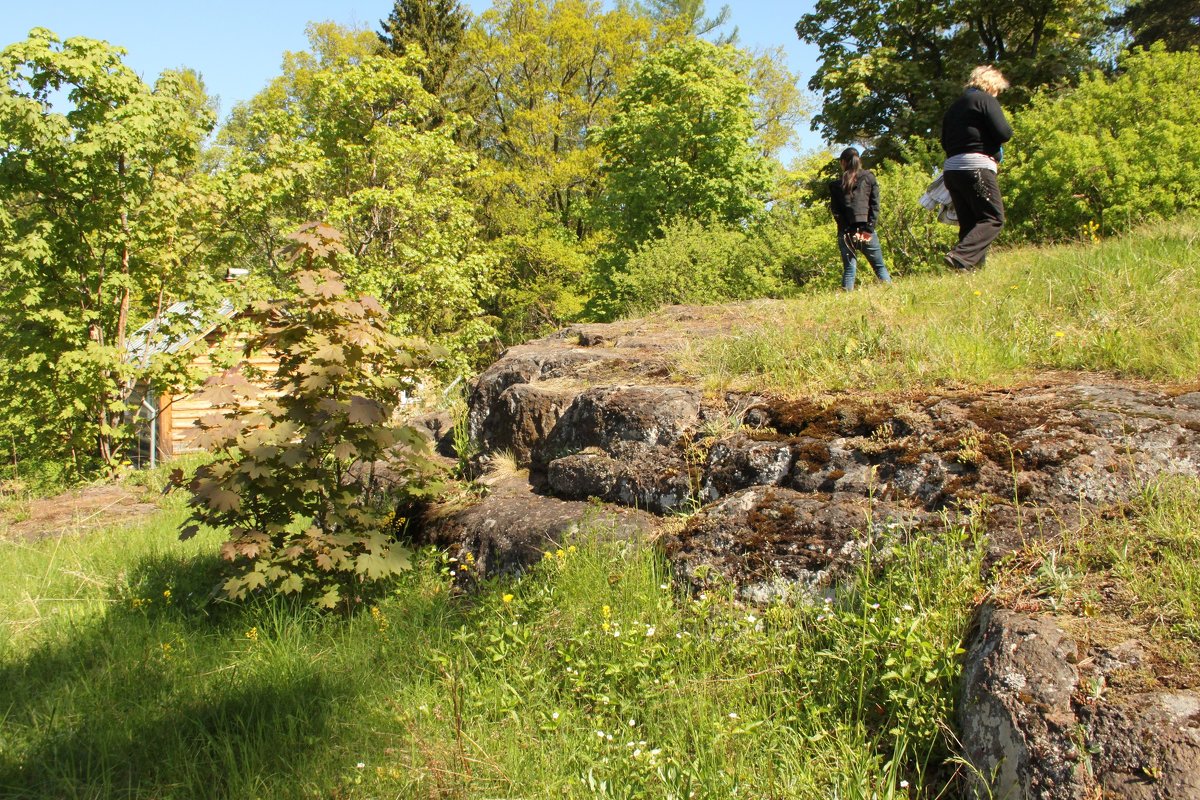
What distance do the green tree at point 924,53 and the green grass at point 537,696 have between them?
20529 mm

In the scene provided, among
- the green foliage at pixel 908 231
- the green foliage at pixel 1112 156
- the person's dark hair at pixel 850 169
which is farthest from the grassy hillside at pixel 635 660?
the green foliage at pixel 1112 156

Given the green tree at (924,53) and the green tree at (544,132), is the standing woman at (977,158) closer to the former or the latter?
the green tree at (924,53)

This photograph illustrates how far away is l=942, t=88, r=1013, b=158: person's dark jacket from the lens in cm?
675

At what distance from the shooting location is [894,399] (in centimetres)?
411

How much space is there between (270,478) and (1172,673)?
157 inches

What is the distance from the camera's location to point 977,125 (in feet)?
22.6

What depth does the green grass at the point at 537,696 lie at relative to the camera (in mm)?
2674

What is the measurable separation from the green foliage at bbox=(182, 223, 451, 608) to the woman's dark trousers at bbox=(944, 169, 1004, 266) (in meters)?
5.07

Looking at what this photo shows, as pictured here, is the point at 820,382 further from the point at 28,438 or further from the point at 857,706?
Result: the point at 28,438

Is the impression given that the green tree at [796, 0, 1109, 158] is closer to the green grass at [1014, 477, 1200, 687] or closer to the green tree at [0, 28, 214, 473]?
the green tree at [0, 28, 214, 473]

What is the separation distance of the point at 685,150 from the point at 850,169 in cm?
1658

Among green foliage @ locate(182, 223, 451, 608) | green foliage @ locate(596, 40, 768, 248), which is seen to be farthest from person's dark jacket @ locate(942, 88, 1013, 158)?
green foliage @ locate(596, 40, 768, 248)

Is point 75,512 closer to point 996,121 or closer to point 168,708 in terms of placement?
point 168,708

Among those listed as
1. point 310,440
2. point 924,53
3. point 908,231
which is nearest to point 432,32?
point 924,53
